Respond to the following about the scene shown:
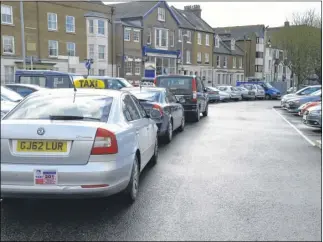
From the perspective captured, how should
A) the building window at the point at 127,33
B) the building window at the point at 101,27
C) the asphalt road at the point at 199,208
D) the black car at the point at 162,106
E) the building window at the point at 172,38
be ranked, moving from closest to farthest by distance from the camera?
the asphalt road at the point at 199,208 → the black car at the point at 162,106 → the building window at the point at 101,27 → the building window at the point at 127,33 → the building window at the point at 172,38

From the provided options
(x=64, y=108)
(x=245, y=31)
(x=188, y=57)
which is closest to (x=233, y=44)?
(x=245, y=31)

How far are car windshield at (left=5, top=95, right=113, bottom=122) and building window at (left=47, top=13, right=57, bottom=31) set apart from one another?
109ft

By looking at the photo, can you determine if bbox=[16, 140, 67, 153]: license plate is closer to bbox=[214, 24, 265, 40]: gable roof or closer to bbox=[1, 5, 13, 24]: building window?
bbox=[1, 5, 13, 24]: building window

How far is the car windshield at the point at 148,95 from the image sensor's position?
32.0 feet

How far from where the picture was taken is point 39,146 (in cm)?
398

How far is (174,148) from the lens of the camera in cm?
909

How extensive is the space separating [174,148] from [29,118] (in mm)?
5084

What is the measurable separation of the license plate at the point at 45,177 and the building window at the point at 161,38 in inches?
1750

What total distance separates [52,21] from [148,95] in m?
29.3

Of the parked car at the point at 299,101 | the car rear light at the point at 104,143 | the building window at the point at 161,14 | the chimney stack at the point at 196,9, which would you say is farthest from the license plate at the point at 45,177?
the chimney stack at the point at 196,9

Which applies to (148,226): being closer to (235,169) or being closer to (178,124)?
(235,169)

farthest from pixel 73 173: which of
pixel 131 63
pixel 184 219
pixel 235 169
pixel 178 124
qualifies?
pixel 131 63

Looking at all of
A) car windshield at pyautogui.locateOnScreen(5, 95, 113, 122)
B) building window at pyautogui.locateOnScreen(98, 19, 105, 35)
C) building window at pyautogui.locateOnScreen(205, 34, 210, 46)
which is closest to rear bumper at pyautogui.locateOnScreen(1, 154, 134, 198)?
car windshield at pyautogui.locateOnScreen(5, 95, 113, 122)

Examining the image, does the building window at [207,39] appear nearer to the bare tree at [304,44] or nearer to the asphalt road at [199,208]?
the bare tree at [304,44]
